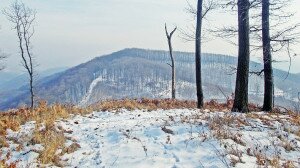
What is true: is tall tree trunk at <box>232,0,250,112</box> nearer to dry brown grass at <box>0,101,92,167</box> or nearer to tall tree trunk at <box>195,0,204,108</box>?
tall tree trunk at <box>195,0,204,108</box>

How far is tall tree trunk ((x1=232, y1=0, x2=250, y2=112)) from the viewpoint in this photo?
49.5 feet

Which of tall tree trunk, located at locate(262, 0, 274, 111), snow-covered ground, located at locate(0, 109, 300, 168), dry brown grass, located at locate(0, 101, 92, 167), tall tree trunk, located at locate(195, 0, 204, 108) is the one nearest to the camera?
snow-covered ground, located at locate(0, 109, 300, 168)

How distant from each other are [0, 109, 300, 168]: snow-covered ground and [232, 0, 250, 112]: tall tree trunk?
11.5 feet

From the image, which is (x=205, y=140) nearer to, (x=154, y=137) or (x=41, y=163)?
(x=154, y=137)

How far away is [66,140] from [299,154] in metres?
5.43

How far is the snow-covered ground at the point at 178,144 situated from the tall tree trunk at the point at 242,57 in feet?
11.5

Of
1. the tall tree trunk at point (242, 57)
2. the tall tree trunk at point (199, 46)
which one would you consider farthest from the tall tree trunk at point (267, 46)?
the tall tree trunk at point (199, 46)

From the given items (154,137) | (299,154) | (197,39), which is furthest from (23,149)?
(197,39)

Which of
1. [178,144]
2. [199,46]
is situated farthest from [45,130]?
[199,46]

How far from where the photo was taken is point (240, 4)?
15.2m

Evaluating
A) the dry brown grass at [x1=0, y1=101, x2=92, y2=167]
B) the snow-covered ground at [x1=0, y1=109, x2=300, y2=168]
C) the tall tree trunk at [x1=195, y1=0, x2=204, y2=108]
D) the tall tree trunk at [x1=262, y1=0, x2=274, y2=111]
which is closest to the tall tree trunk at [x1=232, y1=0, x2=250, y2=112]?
the tall tree trunk at [x1=262, y1=0, x2=274, y2=111]

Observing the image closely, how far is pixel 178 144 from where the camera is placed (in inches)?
360

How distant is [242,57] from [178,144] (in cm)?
722

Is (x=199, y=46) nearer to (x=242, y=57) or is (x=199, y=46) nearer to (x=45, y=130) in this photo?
(x=242, y=57)
